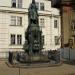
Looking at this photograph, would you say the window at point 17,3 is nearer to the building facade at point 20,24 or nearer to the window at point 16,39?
the building facade at point 20,24

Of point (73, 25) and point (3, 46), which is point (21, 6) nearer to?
point (3, 46)

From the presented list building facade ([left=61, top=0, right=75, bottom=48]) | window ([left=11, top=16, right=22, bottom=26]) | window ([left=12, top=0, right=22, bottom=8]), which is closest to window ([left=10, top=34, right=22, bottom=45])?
window ([left=11, top=16, right=22, bottom=26])

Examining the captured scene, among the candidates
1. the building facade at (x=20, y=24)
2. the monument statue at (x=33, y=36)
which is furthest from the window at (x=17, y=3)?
the monument statue at (x=33, y=36)

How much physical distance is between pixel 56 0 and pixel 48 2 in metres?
4.07

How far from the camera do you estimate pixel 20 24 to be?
117ft

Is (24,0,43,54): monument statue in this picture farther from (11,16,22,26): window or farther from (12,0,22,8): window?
(12,0,22,8): window

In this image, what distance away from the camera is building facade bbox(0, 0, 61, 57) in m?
34.4

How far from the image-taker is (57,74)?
19.1 meters

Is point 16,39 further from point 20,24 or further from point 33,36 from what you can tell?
point 33,36

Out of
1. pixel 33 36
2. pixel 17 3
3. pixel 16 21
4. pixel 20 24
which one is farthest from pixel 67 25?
pixel 33 36

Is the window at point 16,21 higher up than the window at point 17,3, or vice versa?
the window at point 17,3

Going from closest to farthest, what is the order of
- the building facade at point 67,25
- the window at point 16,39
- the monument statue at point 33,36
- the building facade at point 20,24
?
the monument statue at point 33,36
the building facade at point 20,24
the window at point 16,39
the building facade at point 67,25

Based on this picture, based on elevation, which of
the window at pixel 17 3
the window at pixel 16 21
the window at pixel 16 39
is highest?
the window at pixel 17 3

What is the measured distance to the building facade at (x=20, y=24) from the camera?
113 ft
